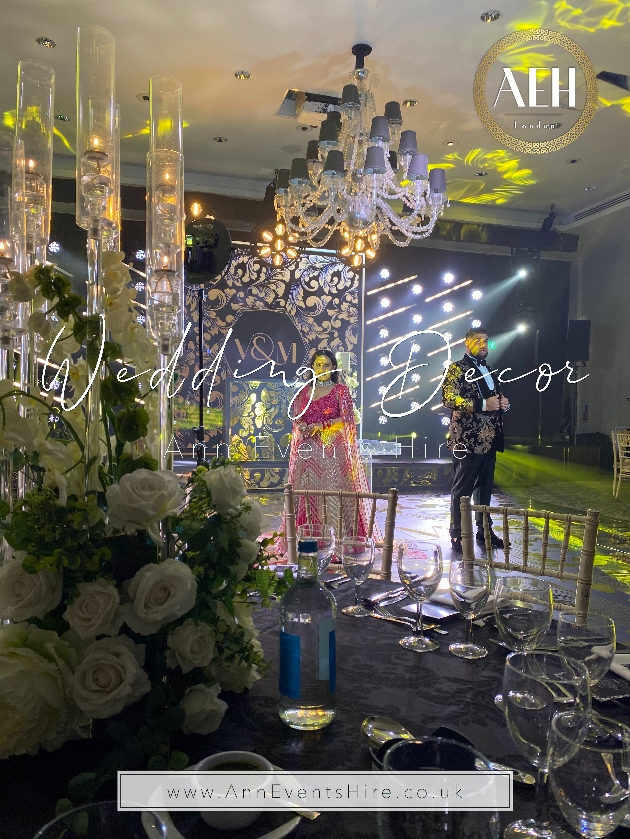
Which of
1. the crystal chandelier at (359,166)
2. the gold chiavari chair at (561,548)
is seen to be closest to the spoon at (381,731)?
the gold chiavari chair at (561,548)

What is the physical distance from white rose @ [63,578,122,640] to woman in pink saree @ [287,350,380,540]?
4.02m

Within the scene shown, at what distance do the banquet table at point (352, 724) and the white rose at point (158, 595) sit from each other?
0.65 ft

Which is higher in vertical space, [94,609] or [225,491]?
[225,491]

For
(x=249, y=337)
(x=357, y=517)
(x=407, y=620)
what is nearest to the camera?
(x=407, y=620)

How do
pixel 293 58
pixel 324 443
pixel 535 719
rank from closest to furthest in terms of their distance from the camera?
pixel 535 719 → pixel 293 58 → pixel 324 443

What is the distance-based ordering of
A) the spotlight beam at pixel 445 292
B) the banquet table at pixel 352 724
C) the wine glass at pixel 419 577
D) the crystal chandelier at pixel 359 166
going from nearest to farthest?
Result: the banquet table at pixel 352 724 < the wine glass at pixel 419 577 < the crystal chandelier at pixel 359 166 < the spotlight beam at pixel 445 292

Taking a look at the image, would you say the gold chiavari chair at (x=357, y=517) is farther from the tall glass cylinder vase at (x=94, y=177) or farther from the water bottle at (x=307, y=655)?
the tall glass cylinder vase at (x=94, y=177)

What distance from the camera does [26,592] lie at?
0.73 m

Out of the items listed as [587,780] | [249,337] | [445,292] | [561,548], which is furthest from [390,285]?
[587,780]

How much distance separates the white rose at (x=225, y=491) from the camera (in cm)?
83

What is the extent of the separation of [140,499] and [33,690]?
262 mm

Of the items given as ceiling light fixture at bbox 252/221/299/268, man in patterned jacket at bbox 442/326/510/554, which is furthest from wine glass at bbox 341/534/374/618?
ceiling light fixture at bbox 252/221/299/268

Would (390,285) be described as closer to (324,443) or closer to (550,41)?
(324,443)

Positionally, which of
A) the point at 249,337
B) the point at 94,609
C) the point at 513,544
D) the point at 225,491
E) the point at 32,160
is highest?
the point at 249,337
